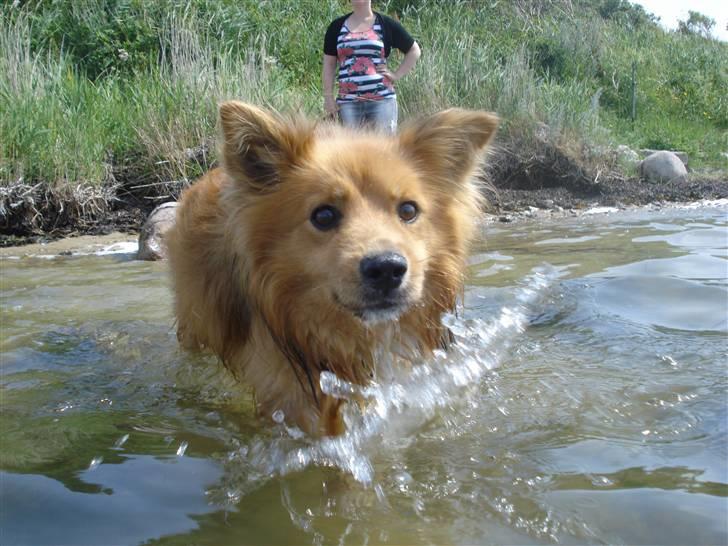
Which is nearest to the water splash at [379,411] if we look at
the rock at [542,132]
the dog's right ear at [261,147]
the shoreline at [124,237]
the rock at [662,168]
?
the dog's right ear at [261,147]

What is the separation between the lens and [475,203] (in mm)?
4000

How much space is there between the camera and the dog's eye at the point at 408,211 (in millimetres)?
3482

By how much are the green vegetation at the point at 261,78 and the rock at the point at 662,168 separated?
0.86 meters

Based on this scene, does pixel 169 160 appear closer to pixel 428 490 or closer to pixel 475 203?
pixel 475 203

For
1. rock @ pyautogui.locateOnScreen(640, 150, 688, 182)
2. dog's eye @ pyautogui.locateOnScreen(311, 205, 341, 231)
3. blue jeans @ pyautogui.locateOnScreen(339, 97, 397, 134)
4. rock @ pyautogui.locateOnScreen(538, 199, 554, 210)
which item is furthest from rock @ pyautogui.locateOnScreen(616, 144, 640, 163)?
dog's eye @ pyautogui.locateOnScreen(311, 205, 341, 231)

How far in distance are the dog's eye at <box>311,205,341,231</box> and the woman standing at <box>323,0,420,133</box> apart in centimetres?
402

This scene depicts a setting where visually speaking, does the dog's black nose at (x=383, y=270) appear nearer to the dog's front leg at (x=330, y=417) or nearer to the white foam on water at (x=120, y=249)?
the dog's front leg at (x=330, y=417)

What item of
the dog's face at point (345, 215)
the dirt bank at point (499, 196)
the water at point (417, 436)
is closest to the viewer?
the water at point (417, 436)

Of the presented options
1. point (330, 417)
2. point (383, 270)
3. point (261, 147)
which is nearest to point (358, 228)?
point (383, 270)

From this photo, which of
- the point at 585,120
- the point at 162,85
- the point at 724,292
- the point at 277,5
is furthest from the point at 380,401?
the point at 277,5

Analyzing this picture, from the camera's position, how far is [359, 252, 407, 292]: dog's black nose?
2.98 m

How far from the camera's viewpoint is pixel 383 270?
2994 millimetres

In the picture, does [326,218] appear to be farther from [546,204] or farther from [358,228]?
[546,204]

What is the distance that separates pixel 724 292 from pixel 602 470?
2.93 metres
